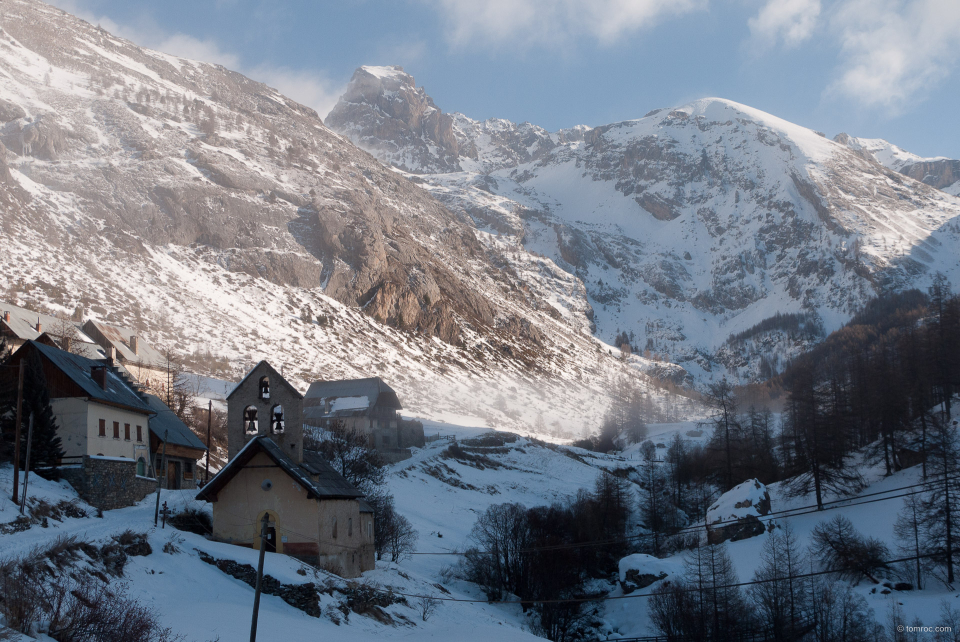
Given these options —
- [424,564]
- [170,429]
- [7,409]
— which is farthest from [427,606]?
[7,409]

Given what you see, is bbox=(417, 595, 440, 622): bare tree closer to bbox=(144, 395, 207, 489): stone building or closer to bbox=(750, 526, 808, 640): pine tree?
bbox=(750, 526, 808, 640): pine tree

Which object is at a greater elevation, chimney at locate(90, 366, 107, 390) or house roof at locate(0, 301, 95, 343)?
house roof at locate(0, 301, 95, 343)

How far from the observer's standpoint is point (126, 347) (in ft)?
305

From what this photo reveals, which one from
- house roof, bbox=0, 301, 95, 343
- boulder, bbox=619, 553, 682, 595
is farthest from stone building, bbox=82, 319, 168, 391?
boulder, bbox=619, 553, 682, 595

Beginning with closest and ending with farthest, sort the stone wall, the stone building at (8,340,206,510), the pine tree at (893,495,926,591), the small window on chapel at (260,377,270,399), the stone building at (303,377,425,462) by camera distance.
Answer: the stone wall < the stone building at (8,340,206,510) < the small window on chapel at (260,377,270,399) < the pine tree at (893,495,926,591) < the stone building at (303,377,425,462)

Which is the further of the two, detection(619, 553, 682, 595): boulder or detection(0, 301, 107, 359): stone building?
detection(0, 301, 107, 359): stone building

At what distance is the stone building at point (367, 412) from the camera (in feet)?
329

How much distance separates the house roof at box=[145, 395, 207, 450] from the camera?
168 ft

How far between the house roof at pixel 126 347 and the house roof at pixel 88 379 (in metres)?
46.7

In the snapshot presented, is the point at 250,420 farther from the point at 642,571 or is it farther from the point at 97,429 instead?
the point at 642,571

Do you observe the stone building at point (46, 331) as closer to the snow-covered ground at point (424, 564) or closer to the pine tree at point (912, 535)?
the snow-covered ground at point (424, 564)

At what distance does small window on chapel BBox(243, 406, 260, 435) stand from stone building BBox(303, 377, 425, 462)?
5240 centimetres

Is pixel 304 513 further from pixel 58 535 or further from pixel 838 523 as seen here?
pixel 838 523

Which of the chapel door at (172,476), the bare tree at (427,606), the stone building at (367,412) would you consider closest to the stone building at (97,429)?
the chapel door at (172,476)
